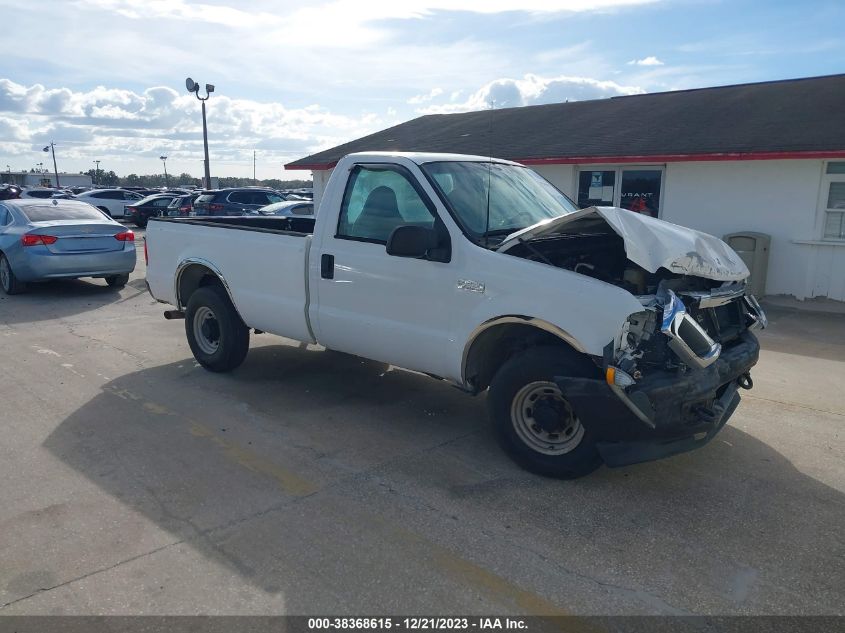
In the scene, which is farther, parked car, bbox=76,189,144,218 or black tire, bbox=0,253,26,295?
parked car, bbox=76,189,144,218

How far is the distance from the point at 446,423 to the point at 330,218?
74.8 inches

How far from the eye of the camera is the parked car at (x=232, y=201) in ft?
75.6

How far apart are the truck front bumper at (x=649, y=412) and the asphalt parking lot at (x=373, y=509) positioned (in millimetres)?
366

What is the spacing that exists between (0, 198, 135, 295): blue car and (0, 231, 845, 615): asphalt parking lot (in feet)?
16.2

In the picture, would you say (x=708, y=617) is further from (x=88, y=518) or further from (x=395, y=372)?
(x=395, y=372)

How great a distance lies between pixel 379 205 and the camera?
531 centimetres

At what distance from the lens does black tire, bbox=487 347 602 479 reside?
13.8ft

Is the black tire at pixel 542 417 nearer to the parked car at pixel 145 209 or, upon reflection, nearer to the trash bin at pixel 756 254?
the trash bin at pixel 756 254

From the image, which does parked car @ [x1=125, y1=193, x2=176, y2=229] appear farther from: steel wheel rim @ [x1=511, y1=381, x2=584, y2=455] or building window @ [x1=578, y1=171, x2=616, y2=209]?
steel wheel rim @ [x1=511, y1=381, x2=584, y2=455]

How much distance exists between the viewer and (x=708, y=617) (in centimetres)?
305

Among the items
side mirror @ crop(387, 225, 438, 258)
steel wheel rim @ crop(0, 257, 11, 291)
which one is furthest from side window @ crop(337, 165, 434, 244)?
steel wheel rim @ crop(0, 257, 11, 291)

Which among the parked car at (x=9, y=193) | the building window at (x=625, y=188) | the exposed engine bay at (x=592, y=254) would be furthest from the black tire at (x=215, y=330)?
the parked car at (x=9, y=193)

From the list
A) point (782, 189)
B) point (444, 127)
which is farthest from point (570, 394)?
point (444, 127)

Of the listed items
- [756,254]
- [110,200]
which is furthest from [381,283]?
[110,200]
